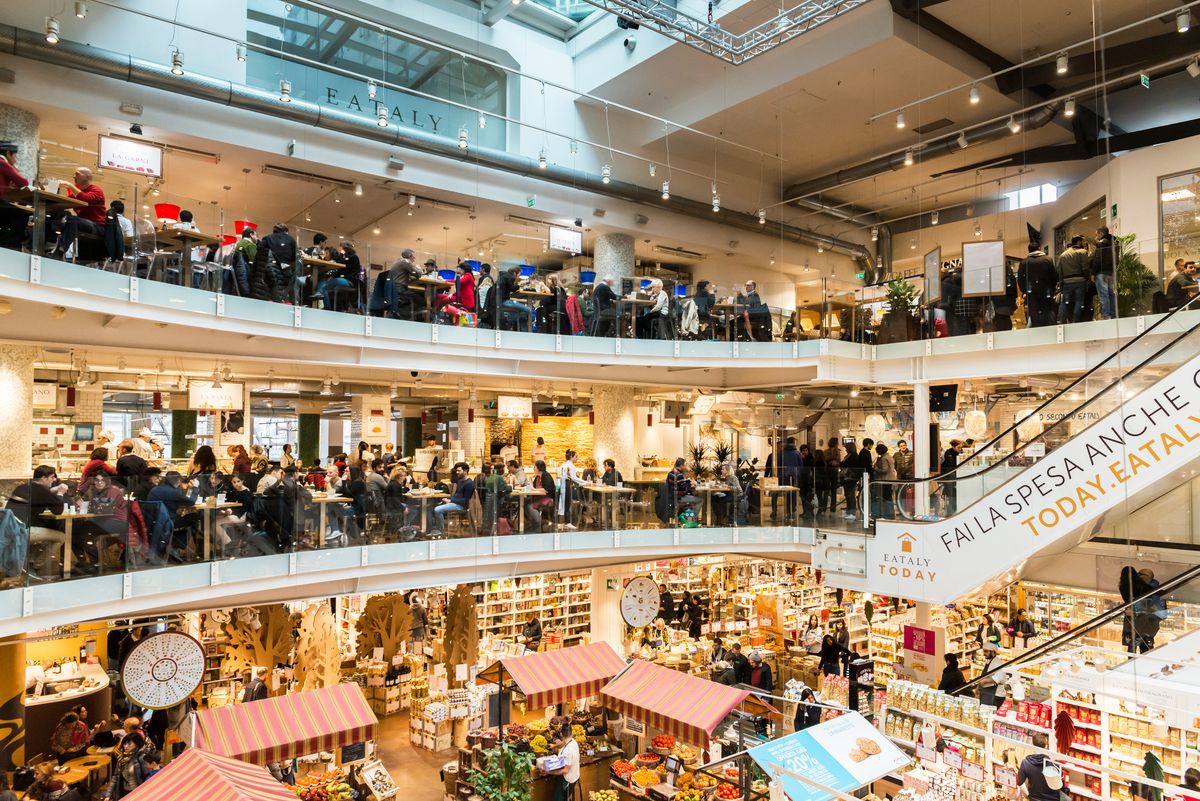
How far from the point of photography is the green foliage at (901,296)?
12836mm

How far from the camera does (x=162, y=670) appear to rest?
785cm

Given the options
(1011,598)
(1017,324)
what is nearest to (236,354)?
(1017,324)

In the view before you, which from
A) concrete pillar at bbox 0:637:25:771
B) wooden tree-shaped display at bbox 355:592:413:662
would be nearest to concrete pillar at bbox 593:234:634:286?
wooden tree-shaped display at bbox 355:592:413:662

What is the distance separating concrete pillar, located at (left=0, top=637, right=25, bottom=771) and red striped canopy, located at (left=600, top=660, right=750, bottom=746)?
22.5 feet

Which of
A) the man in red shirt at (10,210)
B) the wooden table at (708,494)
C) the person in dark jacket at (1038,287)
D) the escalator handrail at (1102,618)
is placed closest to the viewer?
the man in red shirt at (10,210)

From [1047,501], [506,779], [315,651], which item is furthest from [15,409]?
[1047,501]

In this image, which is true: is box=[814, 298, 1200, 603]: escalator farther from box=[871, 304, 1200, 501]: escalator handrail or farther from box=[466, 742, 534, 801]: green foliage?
box=[466, 742, 534, 801]: green foliage

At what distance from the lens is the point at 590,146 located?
14.8m

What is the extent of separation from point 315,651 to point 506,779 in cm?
395

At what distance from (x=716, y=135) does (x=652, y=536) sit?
8.18 m

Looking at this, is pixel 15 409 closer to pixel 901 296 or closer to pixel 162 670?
pixel 162 670

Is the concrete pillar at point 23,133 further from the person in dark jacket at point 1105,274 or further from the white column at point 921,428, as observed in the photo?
the person in dark jacket at point 1105,274

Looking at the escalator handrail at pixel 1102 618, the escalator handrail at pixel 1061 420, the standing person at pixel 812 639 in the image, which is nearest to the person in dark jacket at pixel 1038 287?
the escalator handrail at pixel 1061 420

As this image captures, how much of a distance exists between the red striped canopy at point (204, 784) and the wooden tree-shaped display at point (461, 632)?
5.21 meters
